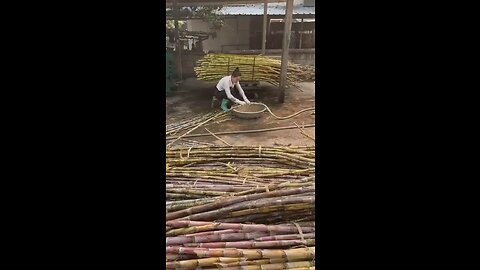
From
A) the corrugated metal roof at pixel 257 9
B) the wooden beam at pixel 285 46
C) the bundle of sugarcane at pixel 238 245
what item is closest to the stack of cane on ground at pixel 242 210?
the bundle of sugarcane at pixel 238 245

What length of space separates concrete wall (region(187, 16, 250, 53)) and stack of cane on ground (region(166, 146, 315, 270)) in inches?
64.3

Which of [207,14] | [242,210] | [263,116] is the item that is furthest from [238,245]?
[207,14]

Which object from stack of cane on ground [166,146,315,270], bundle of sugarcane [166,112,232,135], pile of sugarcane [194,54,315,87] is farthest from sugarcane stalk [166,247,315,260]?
pile of sugarcane [194,54,315,87]

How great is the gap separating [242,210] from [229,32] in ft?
8.17

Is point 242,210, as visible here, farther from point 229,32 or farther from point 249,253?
point 229,32

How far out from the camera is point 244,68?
Answer: 3.73 m

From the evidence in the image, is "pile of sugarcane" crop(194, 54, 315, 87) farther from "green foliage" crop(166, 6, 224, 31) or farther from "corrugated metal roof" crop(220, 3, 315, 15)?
"corrugated metal roof" crop(220, 3, 315, 15)

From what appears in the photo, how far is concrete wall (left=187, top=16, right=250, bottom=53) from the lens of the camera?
369 cm

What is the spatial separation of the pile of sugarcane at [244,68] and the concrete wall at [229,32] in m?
0.09
